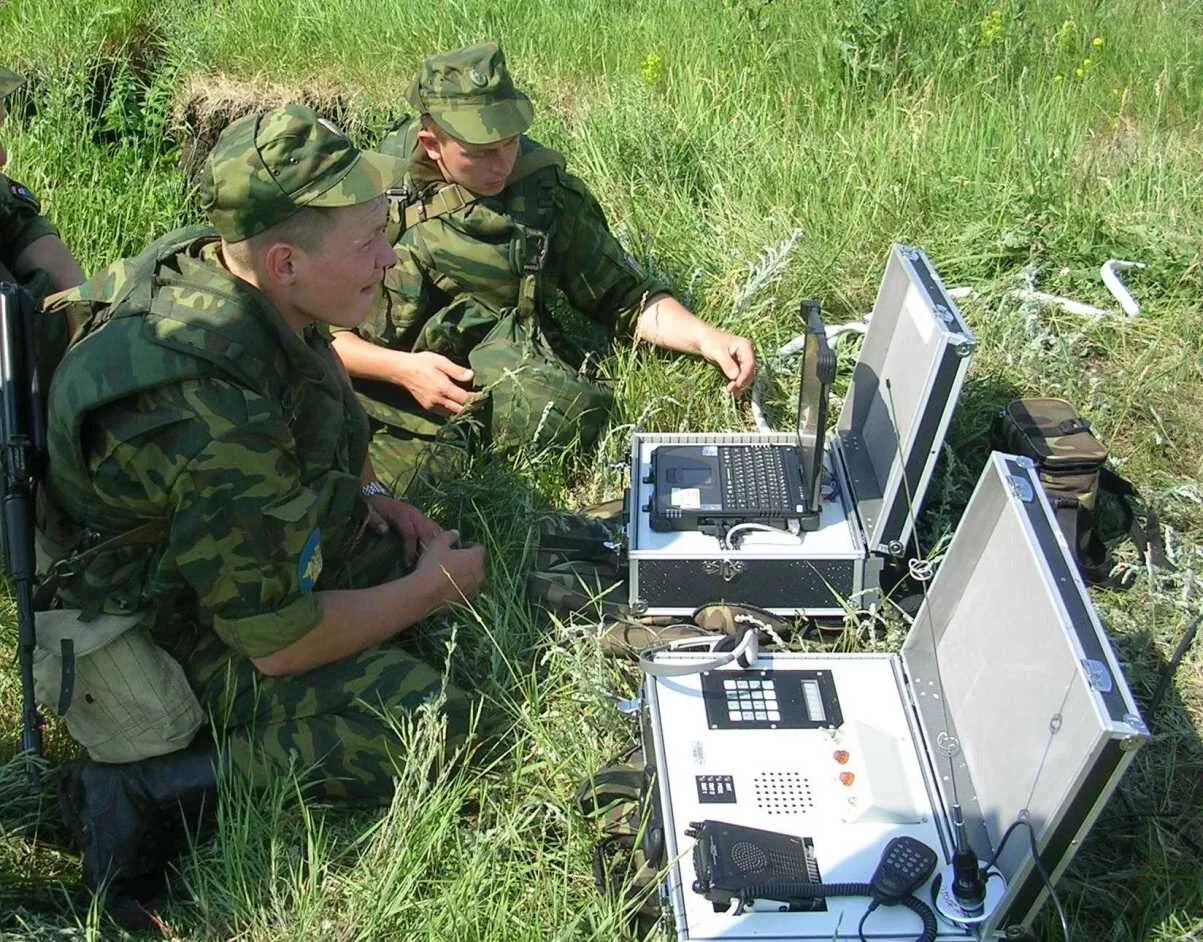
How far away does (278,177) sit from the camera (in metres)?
2.58

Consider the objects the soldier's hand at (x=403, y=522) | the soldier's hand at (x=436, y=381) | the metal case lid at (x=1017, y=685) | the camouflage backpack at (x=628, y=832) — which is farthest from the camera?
the soldier's hand at (x=436, y=381)

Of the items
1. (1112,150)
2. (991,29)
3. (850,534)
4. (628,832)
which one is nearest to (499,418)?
(850,534)

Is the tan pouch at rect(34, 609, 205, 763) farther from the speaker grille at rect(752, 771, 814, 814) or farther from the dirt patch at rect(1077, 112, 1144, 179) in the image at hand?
the dirt patch at rect(1077, 112, 1144, 179)

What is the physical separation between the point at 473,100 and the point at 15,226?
6.11 ft

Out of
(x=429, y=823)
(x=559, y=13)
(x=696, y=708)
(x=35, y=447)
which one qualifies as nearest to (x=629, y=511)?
(x=696, y=708)

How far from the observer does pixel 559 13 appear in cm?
642

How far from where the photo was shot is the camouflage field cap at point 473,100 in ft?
12.2

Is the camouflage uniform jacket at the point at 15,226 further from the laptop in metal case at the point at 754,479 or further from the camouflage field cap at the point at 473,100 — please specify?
the laptop in metal case at the point at 754,479

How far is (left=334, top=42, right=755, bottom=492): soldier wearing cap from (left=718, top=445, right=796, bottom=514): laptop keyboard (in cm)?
58

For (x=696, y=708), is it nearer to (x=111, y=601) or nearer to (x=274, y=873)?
(x=274, y=873)

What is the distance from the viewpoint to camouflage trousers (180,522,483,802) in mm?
2896

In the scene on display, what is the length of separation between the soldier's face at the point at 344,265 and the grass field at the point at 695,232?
0.93 m

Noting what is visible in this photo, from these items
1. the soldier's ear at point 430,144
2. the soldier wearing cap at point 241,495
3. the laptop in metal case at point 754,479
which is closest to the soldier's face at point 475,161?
the soldier's ear at point 430,144

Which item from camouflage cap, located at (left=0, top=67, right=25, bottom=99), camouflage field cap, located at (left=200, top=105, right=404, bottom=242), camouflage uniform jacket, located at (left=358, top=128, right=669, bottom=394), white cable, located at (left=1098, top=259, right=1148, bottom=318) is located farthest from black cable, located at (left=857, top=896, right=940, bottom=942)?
camouflage cap, located at (left=0, top=67, right=25, bottom=99)
